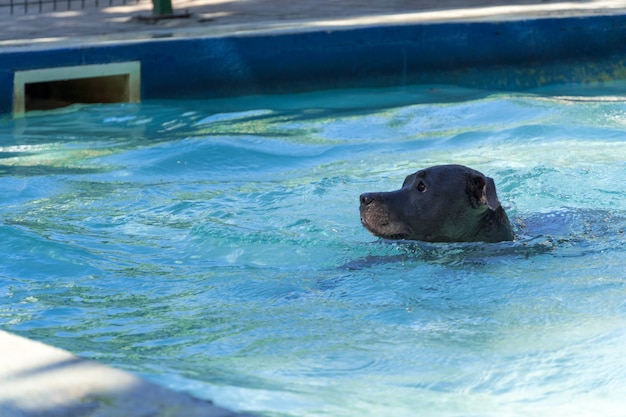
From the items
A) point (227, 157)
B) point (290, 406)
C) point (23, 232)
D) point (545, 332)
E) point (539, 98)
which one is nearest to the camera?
point (290, 406)

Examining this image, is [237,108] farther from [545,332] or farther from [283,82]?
[545,332]

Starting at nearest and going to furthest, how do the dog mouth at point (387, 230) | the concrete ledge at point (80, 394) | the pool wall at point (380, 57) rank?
1. the concrete ledge at point (80, 394)
2. the dog mouth at point (387, 230)
3. the pool wall at point (380, 57)

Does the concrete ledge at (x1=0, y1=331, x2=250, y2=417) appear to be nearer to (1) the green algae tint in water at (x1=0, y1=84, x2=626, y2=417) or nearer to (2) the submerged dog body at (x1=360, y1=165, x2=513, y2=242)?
(1) the green algae tint in water at (x1=0, y1=84, x2=626, y2=417)

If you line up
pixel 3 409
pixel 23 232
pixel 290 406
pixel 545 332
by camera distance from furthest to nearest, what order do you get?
pixel 23 232, pixel 545 332, pixel 290 406, pixel 3 409

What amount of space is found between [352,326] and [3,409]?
7.99 feet

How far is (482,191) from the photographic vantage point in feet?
20.1

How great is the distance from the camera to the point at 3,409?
2.82m

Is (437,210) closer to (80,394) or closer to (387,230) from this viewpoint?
(387,230)

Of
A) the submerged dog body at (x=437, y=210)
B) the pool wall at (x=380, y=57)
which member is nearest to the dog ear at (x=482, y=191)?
the submerged dog body at (x=437, y=210)

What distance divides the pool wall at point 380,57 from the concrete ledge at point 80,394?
8.84 m

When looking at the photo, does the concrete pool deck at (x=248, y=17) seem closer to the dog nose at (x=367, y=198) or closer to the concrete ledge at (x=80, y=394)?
the dog nose at (x=367, y=198)

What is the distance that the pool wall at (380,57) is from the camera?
1212cm

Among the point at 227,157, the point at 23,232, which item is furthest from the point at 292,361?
the point at 227,157

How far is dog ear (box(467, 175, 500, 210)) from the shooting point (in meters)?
5.94
